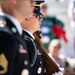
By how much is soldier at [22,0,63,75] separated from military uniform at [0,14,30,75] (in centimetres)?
14

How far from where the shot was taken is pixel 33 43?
6.93 feet

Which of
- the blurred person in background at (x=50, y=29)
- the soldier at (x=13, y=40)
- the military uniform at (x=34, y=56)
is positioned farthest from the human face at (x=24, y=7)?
the blurred person in background at (x=50, y=29)

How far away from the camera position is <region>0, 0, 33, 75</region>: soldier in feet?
5.80

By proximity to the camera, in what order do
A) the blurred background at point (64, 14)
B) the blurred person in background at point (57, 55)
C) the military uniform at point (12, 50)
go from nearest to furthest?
the military uniform at point (12, 50)
the blurred person in background at point (57, 55)
the blurred background at point (64, 14)

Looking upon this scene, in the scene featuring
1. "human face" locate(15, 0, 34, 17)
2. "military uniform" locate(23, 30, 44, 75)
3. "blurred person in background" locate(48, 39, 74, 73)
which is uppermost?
"human face" locate(15, 0, 34, 17)

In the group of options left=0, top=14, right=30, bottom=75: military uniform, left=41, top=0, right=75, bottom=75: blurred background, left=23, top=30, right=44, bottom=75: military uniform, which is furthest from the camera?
left=41, top=0, right=75, bottom=75: blurred background

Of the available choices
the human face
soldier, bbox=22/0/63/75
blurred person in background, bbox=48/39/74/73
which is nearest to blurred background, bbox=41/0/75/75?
blurred person in background, bbox=48/39/74/73

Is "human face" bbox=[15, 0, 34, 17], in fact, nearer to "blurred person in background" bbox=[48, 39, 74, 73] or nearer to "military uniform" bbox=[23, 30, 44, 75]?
"military uniform" bbox=[23, 30, 44, 75]

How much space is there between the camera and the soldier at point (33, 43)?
2.02 metres

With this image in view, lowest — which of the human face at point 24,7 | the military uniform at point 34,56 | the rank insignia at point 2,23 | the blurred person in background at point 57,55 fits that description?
the blurred person in background at point 57,55

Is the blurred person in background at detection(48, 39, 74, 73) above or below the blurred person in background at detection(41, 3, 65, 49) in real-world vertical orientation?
below

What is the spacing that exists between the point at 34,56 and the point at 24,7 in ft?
1.00

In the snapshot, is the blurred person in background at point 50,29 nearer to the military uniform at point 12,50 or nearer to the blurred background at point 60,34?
the blurred background at point 60,34

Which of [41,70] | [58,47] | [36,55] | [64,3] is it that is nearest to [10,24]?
[36,55]
